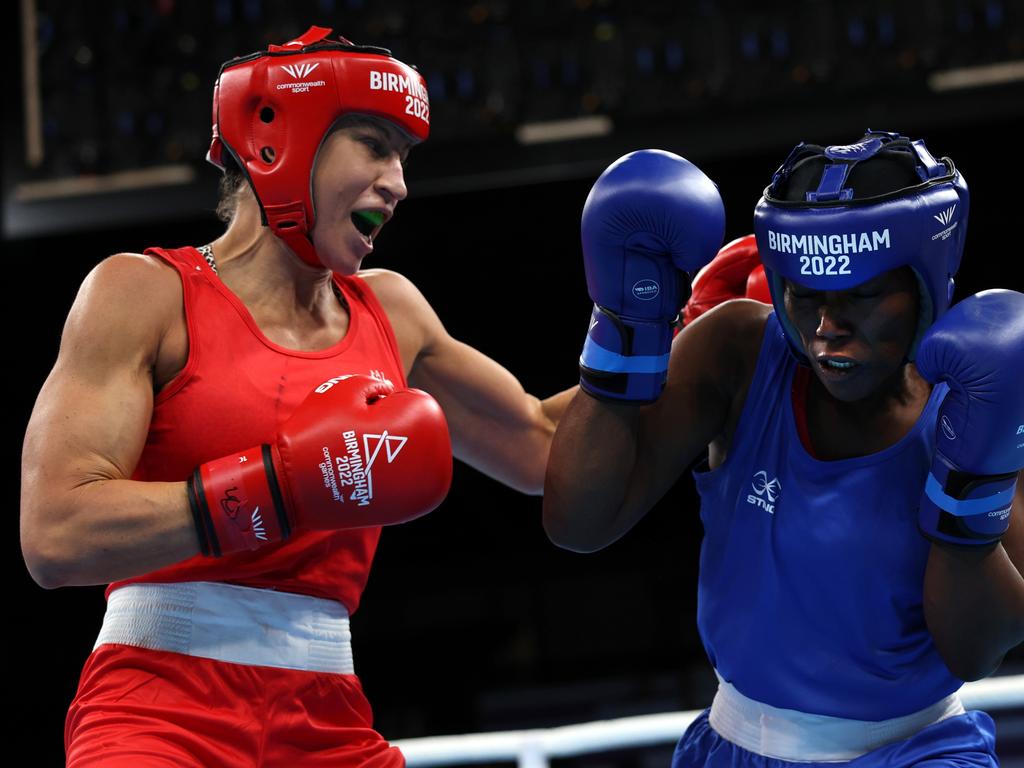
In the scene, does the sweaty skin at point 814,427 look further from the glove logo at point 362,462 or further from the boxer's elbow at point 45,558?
the boxer's elbow at point 45,558

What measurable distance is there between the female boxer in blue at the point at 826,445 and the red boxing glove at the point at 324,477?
22cm

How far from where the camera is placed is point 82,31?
5934mm

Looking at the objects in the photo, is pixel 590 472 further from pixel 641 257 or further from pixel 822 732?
pixel 822 732

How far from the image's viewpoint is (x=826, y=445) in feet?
6.66

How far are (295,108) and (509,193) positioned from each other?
10.7ft

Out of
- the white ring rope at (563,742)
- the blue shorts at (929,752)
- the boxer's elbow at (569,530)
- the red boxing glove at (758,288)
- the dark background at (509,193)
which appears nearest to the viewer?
the blue shorts at (929,752)

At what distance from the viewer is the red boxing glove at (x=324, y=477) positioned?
1.97 m

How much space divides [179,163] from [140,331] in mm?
3778

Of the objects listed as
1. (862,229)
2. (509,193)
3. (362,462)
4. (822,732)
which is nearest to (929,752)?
(822,732)

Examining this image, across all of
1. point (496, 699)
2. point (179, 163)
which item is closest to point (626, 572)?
point (496, 699)

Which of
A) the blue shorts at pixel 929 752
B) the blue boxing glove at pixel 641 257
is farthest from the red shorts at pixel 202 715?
the blue boxing glove at pixel 641 257

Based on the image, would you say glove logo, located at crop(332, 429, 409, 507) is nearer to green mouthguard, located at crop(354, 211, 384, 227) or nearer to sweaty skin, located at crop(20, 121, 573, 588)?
sweaty skin, located at crop(20, 121, 573, 588)

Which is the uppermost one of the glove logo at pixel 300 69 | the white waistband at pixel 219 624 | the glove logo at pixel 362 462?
the glove logo at pixel 300 69

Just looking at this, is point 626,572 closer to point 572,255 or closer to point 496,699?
point 496,699
